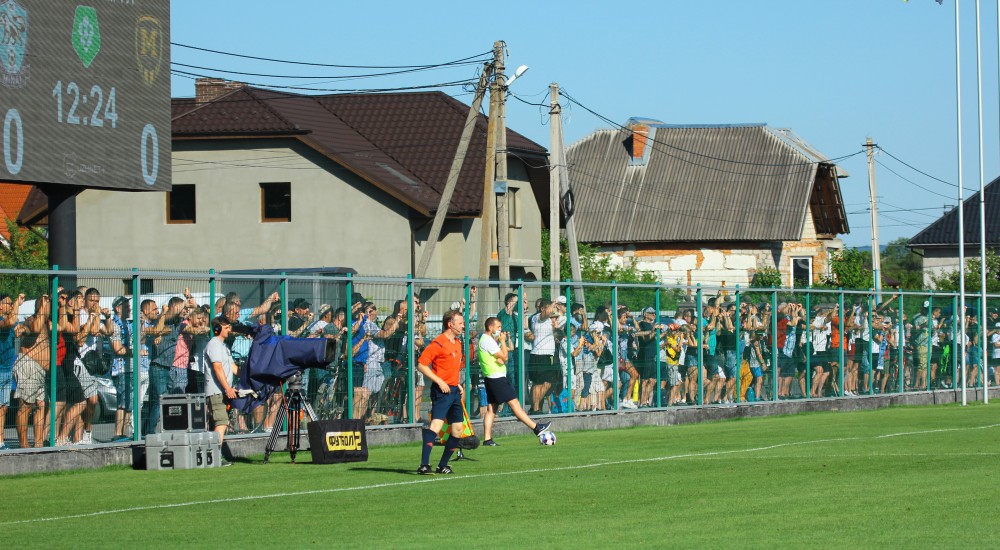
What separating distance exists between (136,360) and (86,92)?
4.12 m

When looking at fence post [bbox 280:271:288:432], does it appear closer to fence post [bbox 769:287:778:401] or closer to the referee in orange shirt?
the referee in orange shirt

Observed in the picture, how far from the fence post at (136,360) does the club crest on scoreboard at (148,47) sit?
404 centimetres

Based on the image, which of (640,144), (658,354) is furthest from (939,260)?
(658,354)

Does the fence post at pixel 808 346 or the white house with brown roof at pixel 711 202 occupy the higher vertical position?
the white house with brown roof at pixel 711 202

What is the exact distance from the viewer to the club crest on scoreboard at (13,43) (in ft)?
57.8

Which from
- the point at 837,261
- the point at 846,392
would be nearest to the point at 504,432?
the point at 846,392

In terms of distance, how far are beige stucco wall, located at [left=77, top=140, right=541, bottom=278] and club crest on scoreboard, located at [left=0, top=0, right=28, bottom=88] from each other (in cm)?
2532

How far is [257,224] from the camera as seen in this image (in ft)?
145

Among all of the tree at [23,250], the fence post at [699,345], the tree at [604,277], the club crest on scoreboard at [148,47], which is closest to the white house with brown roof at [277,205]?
the tree at [23,250]

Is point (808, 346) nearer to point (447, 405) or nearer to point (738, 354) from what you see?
point (738, 354)

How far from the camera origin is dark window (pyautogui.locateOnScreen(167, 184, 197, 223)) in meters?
44.8

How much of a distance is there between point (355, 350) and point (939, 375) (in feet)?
58.9

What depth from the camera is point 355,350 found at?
19250mm

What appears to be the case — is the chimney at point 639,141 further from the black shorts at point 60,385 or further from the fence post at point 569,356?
the black shorts at point 60,385
